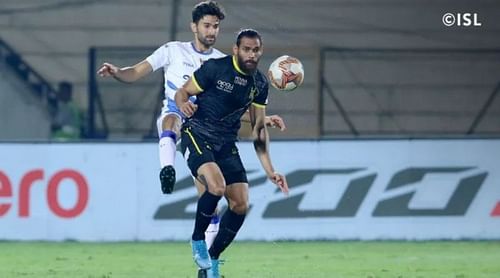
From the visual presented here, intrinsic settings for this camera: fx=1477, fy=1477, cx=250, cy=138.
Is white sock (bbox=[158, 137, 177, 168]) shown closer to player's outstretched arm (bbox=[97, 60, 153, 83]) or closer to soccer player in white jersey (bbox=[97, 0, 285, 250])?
soccer player in white jersey (bbox=[97, 0, 285, 250])

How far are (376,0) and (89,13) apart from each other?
4.08 m

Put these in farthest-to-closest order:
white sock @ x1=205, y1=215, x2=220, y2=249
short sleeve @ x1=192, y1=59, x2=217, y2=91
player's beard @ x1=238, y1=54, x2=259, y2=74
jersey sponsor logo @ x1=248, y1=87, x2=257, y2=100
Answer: white sock @ x1=205, y1=215, x2=220, y2=249
jersey sponsor logo @ x1=248, y1=87, x2=257, y2=100
short sleeve @ x1=192, y1=59, x2=217, y2=91
player's beard @ x1=238, y1=54, x2=259, y2=74

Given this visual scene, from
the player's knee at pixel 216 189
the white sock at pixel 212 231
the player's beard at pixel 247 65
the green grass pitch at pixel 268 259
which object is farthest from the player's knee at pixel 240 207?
the green grass pitch at pixel 268 259

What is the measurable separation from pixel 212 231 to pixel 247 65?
161 cm

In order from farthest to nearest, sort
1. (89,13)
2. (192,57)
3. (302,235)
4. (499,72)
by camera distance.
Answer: (89,13) → (499,72) → (302,235) → (192,57)

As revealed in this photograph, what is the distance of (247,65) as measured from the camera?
11.2 m

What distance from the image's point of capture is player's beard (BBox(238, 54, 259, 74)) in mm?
11227

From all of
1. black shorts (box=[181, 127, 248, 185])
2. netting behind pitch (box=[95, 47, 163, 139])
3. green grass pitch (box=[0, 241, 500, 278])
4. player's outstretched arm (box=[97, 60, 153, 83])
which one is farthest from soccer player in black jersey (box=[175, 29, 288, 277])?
netting behind pitch (box=[95, 47, 163, 139])

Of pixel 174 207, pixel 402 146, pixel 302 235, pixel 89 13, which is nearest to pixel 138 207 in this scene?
pixel 174 207

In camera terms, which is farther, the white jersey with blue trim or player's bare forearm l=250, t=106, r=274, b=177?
the white jersey with blue trim

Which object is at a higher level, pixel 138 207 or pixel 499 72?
pixel 499 72

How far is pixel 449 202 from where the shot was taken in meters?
17.3

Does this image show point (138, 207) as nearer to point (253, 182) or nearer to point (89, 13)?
point (253, 182)

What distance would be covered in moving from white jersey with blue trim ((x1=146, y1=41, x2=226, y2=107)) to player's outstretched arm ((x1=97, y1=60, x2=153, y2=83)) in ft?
0.32
